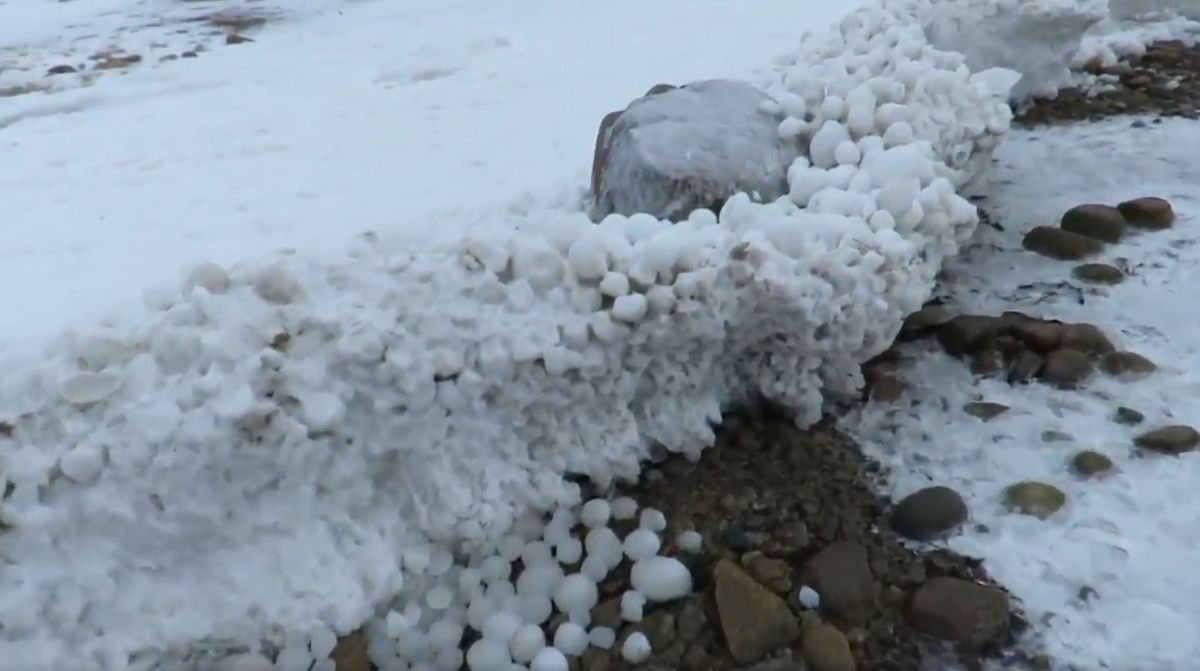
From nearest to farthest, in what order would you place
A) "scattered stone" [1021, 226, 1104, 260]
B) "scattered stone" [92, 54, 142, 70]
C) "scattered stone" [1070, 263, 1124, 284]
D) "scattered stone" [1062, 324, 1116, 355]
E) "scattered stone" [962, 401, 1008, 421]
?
"scattered stone" [962, 401, 1008, 421]
"scattered stone" [1062, 324, 1116, 355]
"scattered stone" [1070, 263, 1124, 284]
"scattered stone" [1021, 226, 1104, 260]
"scattered stone" [92, 54, 142, 70]

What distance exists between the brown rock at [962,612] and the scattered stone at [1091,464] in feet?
1.19

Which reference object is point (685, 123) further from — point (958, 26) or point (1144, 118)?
point (1144, 118)

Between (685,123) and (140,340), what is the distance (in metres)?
1.18

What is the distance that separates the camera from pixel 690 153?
2107 mm

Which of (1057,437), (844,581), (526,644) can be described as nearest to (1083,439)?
(1057,437)

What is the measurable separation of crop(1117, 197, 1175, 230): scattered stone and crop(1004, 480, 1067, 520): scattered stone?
1.14 metres

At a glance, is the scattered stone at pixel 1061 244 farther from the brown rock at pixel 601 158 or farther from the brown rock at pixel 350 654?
the brown rock at pixel 350 654

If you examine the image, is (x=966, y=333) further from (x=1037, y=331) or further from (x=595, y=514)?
(x=595, y=514)

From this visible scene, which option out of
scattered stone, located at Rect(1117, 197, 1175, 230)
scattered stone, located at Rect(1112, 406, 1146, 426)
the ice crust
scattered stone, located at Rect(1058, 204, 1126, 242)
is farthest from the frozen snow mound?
scattered stone, located at Rect(1117, 197, 1175, 230)

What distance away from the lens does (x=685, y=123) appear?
2.19 metres

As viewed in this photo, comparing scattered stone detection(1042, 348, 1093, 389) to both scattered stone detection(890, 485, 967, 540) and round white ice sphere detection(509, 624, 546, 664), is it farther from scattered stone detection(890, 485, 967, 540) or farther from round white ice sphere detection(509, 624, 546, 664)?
round white ice sphere detection(509, 624, 546, 664)

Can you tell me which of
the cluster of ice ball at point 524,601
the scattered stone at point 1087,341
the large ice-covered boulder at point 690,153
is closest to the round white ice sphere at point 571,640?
the cluster of ice ball at point 524,601

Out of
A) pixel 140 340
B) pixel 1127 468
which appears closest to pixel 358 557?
pixel 140 340

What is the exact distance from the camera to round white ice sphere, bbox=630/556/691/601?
166 cm
